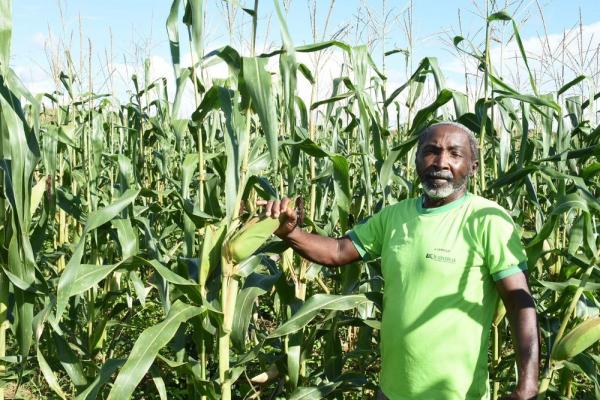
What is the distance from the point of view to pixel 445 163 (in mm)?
2449

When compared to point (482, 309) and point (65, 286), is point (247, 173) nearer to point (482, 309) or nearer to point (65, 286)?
point (65, 286)

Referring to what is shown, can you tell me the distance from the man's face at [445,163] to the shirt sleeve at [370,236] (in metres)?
0.35

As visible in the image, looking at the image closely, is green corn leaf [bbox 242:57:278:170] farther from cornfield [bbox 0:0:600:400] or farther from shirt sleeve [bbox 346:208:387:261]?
shirt sleeve [bbox 346:208:387:261]

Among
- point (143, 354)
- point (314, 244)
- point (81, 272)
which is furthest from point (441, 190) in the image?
point (81, 272)

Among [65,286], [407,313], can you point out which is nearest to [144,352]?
[65,286]

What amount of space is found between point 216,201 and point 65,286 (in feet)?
3.13

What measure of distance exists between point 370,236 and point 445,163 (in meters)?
0.54

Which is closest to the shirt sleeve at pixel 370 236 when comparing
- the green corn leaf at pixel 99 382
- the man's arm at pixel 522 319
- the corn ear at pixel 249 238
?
the corn ear at pixel 249 238

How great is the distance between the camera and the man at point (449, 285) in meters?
2.29

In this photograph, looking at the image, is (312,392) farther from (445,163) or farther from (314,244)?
(445,163)

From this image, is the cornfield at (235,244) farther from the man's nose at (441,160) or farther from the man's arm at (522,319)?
the man's nose at (441,160)

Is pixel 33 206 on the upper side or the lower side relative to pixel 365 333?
upper

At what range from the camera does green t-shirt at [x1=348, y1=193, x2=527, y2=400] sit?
233 cm

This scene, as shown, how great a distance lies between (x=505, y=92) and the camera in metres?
2.99
